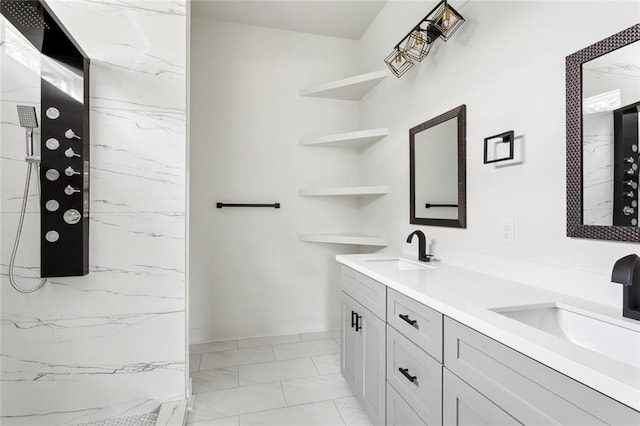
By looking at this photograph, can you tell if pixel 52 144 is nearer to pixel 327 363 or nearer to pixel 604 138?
pixel 327 363

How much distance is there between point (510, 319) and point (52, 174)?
2.11m

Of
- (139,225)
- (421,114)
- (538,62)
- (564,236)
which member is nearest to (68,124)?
(139,225)

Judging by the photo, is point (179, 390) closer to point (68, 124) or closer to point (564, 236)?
point (68, 124)

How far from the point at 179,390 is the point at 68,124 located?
161 cm

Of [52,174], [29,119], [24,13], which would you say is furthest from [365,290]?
[24,13]

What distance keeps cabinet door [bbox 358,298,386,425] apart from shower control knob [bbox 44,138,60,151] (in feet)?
6.07

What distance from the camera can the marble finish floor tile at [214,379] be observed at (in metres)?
2.06

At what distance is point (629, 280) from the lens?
807 millimetres

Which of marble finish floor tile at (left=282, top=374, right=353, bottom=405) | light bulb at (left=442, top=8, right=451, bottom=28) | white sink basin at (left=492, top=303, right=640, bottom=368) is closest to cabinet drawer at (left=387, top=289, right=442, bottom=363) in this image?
white sink basin at (left=492, top=303, right=640, bottom=368)

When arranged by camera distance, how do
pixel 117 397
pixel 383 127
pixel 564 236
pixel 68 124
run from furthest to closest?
pixel 383 127, pixel 117 397, pixel 68 124, pixel 564 236

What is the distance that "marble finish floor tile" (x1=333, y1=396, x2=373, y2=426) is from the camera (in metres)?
1.73

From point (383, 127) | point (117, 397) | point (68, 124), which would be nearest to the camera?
point (68, 124)

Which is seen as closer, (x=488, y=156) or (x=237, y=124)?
(x=488, y=156)

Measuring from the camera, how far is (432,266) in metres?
1.75
